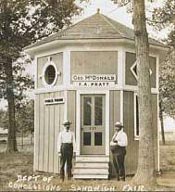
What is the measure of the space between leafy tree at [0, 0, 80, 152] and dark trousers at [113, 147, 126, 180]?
1535 cm

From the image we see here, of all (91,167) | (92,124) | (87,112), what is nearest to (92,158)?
(91,167)

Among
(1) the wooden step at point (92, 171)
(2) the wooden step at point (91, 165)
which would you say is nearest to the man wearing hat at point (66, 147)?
A: (1) the wooden step at point (92, 171)

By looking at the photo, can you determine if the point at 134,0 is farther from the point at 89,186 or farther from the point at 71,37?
the point at 89,186

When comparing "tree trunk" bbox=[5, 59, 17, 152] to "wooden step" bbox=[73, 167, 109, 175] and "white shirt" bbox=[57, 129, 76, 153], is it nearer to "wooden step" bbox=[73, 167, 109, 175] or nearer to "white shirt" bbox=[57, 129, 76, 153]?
"wooden step" bbox=[73, 167, 109, 175]

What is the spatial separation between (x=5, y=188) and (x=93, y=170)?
423 centimetres

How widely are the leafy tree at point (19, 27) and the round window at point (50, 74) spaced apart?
1051cm

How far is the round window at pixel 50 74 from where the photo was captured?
2039 centimetres

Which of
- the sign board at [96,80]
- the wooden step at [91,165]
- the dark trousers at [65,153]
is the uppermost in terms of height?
the sign board at [96,80]

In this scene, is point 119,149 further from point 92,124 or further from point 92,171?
point 92,124

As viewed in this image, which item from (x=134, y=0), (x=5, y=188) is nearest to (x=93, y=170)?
(x=5, y=188)

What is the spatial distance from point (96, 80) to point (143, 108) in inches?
166

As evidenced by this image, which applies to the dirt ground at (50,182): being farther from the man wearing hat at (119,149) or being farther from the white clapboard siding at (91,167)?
the white clapboard siding at (91,167)

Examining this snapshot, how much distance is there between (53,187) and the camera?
15.0 m

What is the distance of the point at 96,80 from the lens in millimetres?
19109
